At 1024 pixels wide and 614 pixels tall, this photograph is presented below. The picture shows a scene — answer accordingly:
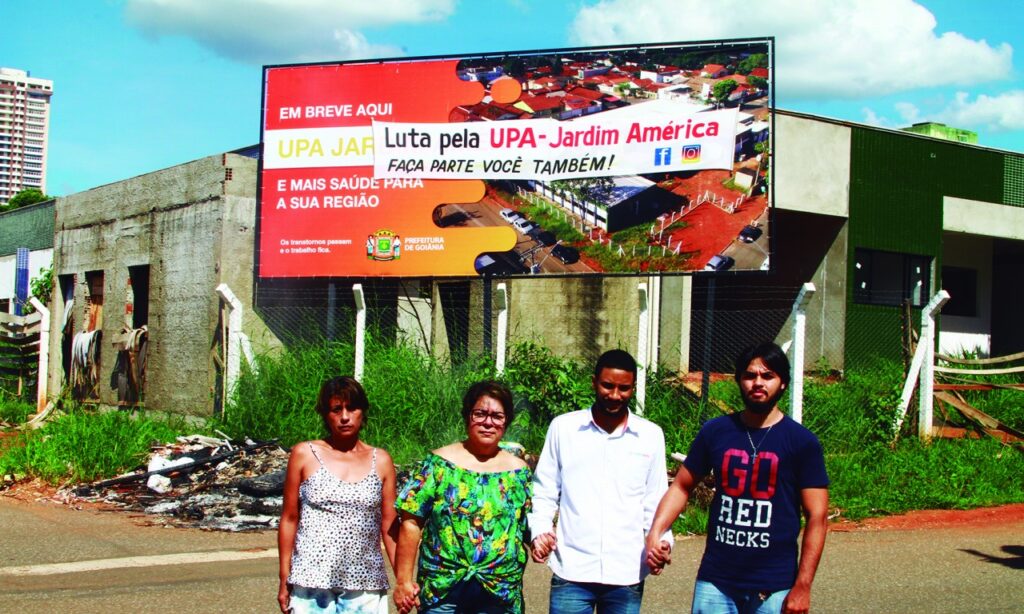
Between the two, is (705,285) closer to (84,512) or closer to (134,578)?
(84,512)

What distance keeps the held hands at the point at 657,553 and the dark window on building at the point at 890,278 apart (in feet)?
52.3

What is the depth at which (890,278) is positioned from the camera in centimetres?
1991

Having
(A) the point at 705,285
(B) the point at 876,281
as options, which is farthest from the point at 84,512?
(B) the point at 876,281

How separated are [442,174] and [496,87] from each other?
136cm

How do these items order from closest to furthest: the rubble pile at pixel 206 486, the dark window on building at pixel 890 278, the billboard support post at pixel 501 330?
the rubble pile at pixel 206 486
the billboard support post at pixel 501 330
the dark window on building at pixel 890 278

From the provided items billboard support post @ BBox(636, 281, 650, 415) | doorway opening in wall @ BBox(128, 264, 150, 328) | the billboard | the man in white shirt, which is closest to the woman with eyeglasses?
the man in white shirt

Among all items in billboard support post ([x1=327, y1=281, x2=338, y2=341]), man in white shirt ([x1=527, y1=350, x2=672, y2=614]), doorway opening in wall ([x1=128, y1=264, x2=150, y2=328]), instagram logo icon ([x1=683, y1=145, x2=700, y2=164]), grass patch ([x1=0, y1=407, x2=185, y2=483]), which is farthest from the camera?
doorway opening in wall ([x1=128, y1=264, x2=150, y2=328])

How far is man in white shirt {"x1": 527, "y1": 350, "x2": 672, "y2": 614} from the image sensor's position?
13.6ft

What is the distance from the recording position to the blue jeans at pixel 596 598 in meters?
4.16

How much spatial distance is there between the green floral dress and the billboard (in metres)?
9.80

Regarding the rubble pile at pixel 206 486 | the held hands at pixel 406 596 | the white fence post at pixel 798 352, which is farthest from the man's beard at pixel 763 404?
the white fence post at pixel 798 352

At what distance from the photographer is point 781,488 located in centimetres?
406

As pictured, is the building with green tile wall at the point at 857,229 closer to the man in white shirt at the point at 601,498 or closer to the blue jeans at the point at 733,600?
the man in white shirt at the point at 601,498

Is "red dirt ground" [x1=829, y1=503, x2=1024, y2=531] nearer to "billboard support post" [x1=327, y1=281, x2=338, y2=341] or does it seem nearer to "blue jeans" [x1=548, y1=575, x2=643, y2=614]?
"blue jeans" [x1=548, y1=575, x2=643, y2=614]
